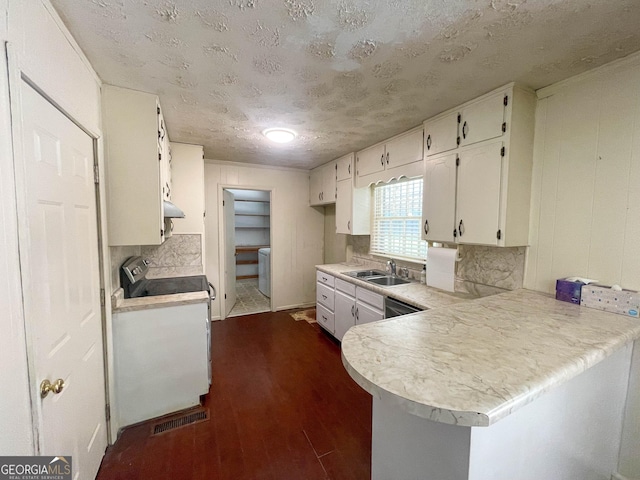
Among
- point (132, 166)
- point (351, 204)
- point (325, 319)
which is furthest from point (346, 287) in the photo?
point (132, 166)

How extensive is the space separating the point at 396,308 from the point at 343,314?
3.08ft

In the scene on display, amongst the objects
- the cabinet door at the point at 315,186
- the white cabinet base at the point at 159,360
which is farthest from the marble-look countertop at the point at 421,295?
the cabinet door at the point at 315,186

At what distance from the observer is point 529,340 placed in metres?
1.12

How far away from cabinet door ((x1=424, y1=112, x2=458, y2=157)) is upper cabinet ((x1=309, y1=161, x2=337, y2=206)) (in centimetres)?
161

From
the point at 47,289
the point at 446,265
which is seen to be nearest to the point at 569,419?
the point at 446,265

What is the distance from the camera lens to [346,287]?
3037 millimetres

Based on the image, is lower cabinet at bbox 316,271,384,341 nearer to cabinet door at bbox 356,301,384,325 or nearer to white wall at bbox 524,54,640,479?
cabinet door at bbox 356,301,384,325

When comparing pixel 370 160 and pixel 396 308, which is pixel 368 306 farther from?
pixel 370 160

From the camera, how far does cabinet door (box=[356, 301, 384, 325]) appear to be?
252 centimetres

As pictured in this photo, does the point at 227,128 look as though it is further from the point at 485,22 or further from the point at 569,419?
the point at 569,419

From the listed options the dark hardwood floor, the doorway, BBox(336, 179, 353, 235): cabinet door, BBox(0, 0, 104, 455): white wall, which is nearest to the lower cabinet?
the dark hardwood floor

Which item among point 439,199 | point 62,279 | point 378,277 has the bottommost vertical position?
point 378,277

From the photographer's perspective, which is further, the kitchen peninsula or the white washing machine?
the white washing machine

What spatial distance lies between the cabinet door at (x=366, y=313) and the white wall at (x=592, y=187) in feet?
4.00
